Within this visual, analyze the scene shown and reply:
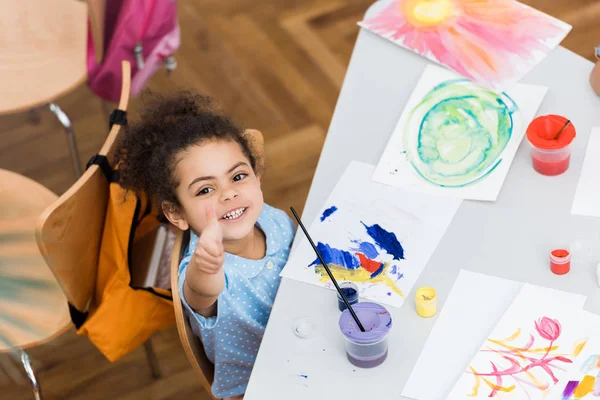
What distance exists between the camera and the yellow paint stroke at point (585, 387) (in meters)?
1.14

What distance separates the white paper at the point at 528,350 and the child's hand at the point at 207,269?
413mm

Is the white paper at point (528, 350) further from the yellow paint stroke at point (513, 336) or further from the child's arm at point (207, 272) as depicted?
the child's arm at point (207, 272)

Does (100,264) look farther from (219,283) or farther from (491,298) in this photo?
(491,298)

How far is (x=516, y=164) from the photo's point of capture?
4.91 feet

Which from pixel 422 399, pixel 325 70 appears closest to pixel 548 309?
pixel 422 399

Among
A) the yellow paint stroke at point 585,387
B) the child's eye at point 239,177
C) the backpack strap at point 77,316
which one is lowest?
the backpack strap at point 77,316

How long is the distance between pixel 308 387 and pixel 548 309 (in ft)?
1.25

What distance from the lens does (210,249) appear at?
1.30 m

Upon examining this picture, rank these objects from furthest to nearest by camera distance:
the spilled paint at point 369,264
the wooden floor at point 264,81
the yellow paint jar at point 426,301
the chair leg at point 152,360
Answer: the wooden floor at point 264,81 < the chair leg at point 152,360 < the spilled paint at point 369,264 < the yellow paint jar at point 426,301

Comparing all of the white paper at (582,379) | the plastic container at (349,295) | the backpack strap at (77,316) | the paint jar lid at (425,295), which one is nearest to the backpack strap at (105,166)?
the backpack strap at (77,316)

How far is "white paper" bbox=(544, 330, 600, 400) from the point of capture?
1146 millimetres

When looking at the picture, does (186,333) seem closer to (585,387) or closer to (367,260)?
(367,260)

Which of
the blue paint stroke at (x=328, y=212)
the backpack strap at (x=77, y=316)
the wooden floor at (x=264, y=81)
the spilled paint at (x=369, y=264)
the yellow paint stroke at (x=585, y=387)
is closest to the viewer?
the yellow paint stroke at (x=585, y=387)

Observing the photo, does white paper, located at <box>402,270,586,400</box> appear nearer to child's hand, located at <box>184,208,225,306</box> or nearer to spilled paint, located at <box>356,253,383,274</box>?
spilled paint, located at <box>356,253,383,274</box>
